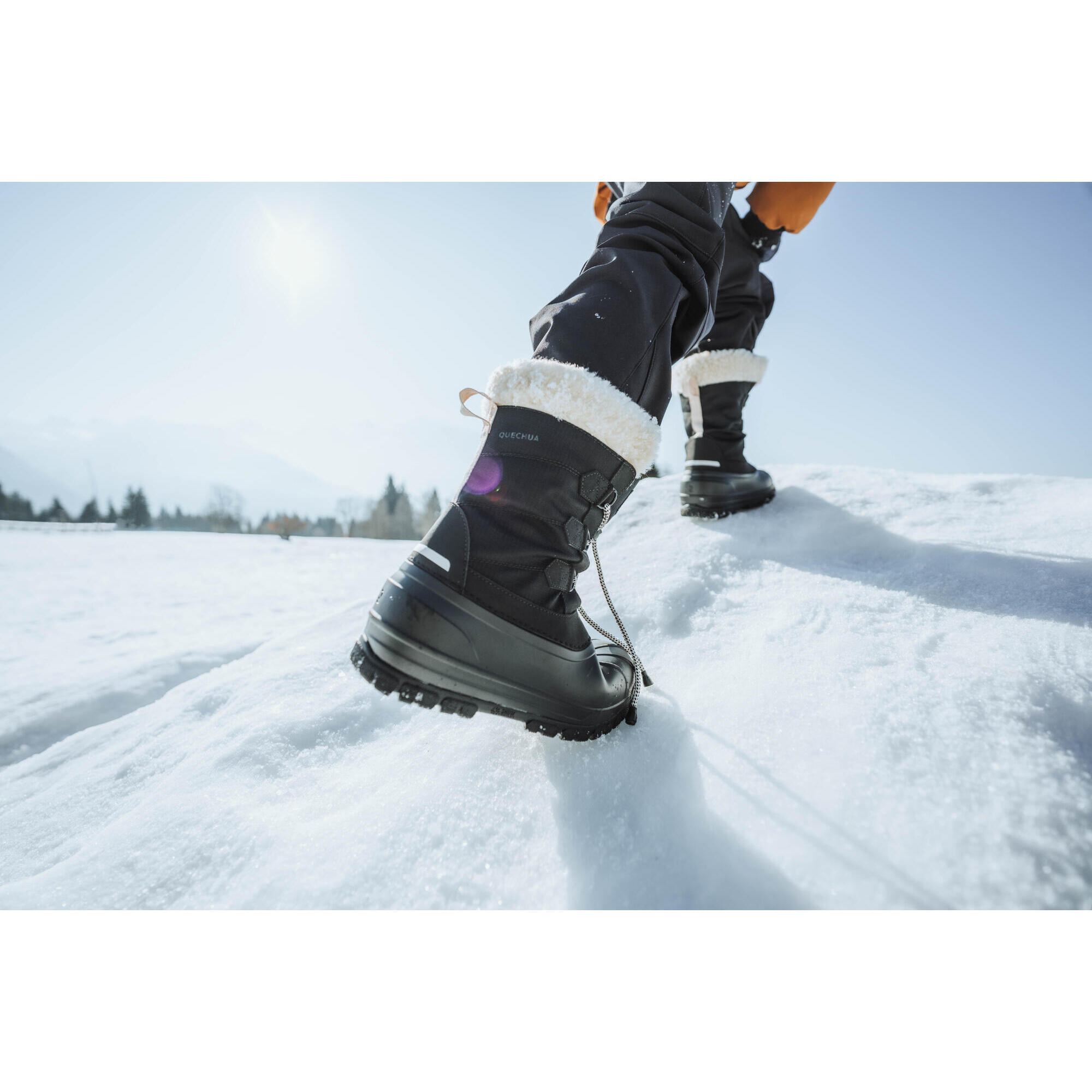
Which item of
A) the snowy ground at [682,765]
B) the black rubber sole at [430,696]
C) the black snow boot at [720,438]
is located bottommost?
the snowy ground at [682,765]

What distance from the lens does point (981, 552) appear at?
0.99 meters

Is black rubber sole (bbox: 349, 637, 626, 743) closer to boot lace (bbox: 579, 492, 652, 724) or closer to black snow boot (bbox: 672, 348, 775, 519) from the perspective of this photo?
boot lace (bbox: 579, 492, 652, 724)

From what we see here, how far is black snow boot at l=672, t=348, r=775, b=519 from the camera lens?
150 centimetres

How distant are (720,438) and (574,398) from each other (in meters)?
1.04

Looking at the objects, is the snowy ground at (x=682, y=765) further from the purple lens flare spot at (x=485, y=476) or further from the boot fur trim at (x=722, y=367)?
the boot fur trim at (x=722, y=367)

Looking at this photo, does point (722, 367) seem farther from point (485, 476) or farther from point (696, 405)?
point (485, 476)

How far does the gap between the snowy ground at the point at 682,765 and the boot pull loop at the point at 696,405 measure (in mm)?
486

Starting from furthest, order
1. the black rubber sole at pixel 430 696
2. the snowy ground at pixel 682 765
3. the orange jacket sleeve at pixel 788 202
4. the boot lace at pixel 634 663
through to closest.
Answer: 1. the orange jacket sleeve at pixel 788 202
2. the boot lace at pixel 634 663
3. the black rubber sole at pixel 430 696
4. the snowy ground at pixel 682 765

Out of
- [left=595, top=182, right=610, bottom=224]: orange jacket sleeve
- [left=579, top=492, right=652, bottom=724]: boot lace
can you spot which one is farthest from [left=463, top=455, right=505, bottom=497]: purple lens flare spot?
[left=595, top=182, right=610, bottom=224]: orange jacket sleeve

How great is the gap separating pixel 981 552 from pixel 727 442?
71cm

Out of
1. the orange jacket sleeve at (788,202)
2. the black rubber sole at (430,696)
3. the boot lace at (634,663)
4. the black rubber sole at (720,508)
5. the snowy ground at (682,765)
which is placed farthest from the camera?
the black rubber sole at (720,508)

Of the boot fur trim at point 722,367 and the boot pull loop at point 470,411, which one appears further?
the boot fur trim at point 722,367

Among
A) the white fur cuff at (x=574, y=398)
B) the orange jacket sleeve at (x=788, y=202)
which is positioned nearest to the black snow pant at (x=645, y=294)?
the white fur cuff at (x=574, y=398)

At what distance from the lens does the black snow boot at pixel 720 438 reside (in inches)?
58.9
